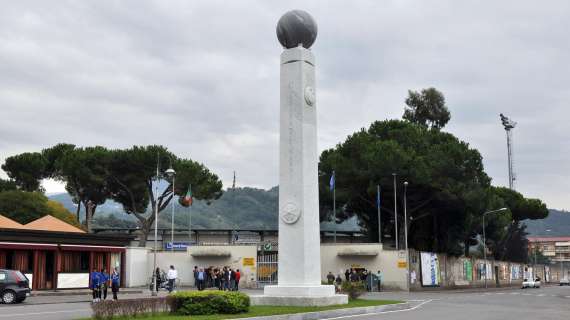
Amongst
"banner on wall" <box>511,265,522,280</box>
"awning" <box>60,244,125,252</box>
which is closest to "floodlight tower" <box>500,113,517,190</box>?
"banner on wall" <box>511,265,522,280</box>

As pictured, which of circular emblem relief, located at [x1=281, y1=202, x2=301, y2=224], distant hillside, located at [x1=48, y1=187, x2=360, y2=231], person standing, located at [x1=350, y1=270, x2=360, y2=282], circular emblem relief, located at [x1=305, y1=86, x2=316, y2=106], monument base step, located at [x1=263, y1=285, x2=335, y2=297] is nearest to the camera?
monument base step, located at [x1=263, y1=285, x2=335, y2=297]

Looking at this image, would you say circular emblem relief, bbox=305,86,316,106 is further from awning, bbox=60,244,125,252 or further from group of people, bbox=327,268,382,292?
group of people, bbox=327,268,382,292

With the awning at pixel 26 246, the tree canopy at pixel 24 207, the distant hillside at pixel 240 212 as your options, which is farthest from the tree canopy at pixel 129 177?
the distant hillside at pixel 240 212

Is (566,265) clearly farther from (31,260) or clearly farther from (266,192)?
(31,260)

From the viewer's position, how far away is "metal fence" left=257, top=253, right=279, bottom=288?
4456cm

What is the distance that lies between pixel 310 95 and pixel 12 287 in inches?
550

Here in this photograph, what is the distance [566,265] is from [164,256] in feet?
398

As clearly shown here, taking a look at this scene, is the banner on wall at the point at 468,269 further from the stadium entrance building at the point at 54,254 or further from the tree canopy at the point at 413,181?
the stadium entrance building at the point at 54,254

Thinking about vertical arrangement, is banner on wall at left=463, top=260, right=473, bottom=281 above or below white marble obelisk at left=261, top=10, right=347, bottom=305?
below

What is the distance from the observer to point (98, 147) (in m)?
61.7

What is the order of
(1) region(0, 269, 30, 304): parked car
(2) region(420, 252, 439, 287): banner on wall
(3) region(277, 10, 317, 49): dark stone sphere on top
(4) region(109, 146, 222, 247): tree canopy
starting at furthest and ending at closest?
1. (4) region(109, 146, 222, 247): tree canopy
2. (2) region(420, 252, 439, 287): banner on wall
3. (1) region(0, 269, 30, 304): parked car
4. (3) region(277, 10, 317, 49): dark stone sphere on top

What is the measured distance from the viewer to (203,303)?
54.6 ft

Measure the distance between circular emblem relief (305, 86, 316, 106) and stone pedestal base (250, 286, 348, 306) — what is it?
20.3ft

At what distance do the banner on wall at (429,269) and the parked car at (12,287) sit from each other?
2996cm
